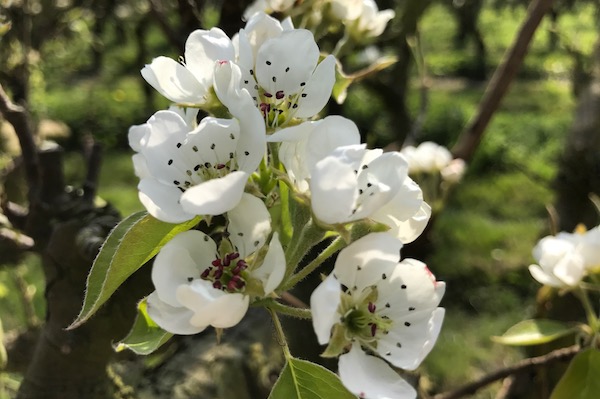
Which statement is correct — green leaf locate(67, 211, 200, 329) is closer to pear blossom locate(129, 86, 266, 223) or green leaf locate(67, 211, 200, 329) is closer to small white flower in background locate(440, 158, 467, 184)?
pear blossom locate(129, 86, 266, 223)

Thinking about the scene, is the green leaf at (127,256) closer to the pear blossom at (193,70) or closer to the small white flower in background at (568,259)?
the pear blossom at (193,70)

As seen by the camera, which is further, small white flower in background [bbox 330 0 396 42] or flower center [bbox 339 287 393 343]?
small white flower in background [bbox 330 0 396 42]

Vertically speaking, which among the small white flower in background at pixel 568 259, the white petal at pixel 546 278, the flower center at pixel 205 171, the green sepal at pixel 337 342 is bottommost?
the white petal at pixel 546 278

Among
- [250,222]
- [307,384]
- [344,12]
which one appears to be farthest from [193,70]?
[344,12]

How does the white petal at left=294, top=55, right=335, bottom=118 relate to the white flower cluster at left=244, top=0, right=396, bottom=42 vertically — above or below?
above

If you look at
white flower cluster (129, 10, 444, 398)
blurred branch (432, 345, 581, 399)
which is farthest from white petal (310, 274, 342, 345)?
blurred branch (432, 345, 581, 399)

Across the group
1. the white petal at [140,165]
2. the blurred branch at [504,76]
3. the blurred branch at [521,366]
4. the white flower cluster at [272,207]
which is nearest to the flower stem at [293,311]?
the white flower cluster at [272,207]

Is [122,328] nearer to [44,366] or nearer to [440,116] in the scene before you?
[44,366]

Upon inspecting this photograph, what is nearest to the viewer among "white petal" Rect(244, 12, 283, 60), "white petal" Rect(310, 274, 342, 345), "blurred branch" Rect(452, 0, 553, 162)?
"white petal" Rect(310, 274, 342, 345)
